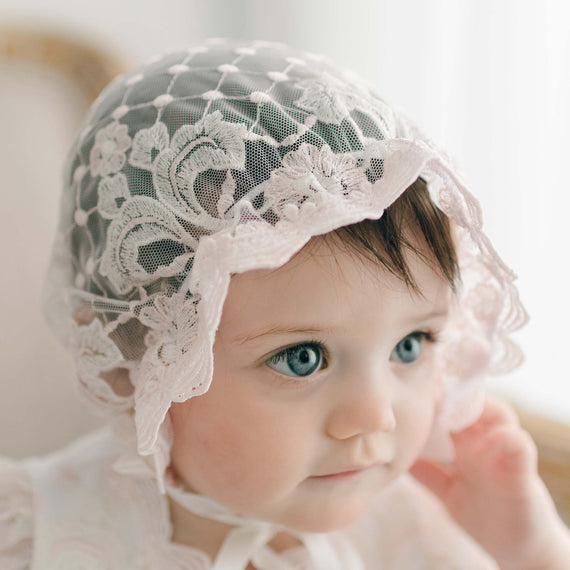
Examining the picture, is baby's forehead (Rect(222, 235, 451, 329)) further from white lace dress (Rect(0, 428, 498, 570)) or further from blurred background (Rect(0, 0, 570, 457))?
blurred background (Rect(0, 0, 570, 457))

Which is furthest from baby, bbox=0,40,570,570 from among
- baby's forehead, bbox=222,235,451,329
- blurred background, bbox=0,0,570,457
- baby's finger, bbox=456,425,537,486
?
blurred background, bbox=0,0,570,457

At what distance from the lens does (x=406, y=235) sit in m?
0.74

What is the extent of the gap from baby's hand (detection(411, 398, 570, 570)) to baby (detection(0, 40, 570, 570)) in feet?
0.08

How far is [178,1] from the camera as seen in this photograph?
68.5 inches

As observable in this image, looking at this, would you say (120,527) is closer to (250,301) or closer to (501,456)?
(250,301)

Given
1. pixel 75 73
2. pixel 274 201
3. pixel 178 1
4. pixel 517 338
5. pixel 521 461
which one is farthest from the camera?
pixel 178 1

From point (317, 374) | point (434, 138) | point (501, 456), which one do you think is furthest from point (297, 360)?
point (434, 138)

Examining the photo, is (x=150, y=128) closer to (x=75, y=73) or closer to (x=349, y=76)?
(x=349, y=76)

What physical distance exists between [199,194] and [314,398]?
24cm

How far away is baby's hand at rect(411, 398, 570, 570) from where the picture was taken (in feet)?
3.17

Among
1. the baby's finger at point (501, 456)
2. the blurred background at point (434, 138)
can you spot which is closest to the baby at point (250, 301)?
the baby's finger at point (501, 456)

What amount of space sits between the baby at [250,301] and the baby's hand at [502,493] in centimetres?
2

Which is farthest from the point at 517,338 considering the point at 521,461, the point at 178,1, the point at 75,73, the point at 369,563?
the point at 178,1

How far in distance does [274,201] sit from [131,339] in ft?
0.79
